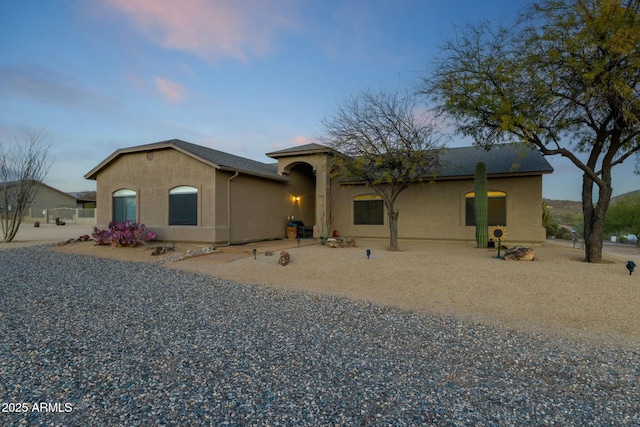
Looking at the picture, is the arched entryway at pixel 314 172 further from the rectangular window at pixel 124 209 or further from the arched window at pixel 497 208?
the arched window at pixel 497 208

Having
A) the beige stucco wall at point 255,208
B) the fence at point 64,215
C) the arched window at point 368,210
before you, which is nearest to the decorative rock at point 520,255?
the arched window at point 368,210

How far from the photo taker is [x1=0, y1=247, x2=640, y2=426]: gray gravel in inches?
106

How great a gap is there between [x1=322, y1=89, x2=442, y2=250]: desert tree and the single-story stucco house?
2.06 m

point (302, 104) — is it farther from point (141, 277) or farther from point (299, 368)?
point (299, 368)

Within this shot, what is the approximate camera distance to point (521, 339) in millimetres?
4457

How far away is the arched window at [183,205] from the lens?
1333cm

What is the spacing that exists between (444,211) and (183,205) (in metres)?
11.9

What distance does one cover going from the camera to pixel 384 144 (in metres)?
12.6

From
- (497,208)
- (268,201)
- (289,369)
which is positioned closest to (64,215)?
(268,201)

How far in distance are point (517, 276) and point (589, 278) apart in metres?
1.59

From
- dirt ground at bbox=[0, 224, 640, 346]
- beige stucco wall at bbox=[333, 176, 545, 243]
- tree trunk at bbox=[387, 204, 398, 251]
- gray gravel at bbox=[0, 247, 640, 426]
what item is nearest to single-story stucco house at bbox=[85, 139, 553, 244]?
beige stucco wall at bbox=[333, 176, 545, 243]

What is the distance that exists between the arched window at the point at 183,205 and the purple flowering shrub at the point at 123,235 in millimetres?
1156

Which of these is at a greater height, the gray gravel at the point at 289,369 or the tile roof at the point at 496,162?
the tile roof at the point at 496,162

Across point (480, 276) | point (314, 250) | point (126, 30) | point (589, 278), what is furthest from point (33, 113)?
point (589, 278)
